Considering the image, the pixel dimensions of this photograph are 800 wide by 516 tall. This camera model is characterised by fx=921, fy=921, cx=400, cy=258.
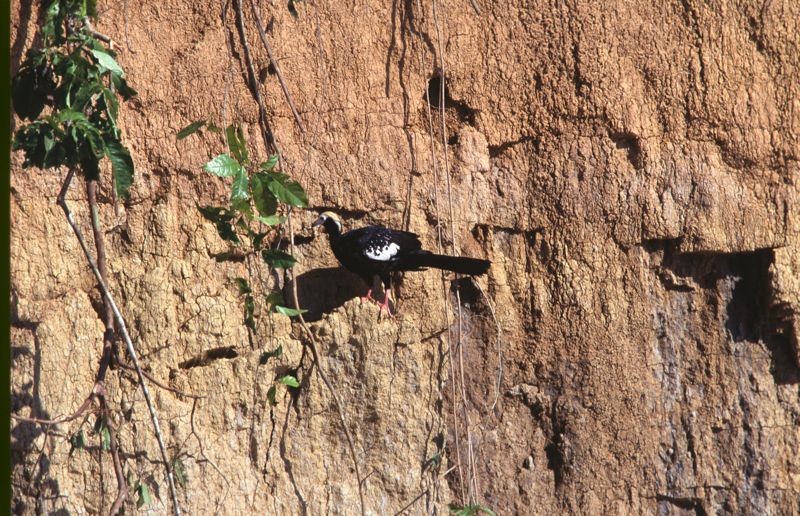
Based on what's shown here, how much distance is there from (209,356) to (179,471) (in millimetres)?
576

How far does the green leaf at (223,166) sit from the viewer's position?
392cm

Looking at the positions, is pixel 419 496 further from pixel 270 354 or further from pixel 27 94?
pixel 27 94

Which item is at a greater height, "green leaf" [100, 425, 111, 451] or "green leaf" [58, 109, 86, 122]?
"green leaf" [58, 109, 86, 122]

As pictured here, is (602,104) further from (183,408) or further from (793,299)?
(183,408)

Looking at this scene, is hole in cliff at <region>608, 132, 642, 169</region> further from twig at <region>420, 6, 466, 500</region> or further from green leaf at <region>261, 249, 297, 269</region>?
green leaf at <region>261, 249, 297, 269</region>

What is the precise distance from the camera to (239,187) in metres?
3.98

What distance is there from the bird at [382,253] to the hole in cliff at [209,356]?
2.37ft

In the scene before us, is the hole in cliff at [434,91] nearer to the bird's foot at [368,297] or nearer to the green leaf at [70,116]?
the bird's foot at [368,297]

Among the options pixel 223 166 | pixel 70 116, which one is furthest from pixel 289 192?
pixel 70 116

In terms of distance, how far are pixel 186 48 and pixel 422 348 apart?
6.47ft

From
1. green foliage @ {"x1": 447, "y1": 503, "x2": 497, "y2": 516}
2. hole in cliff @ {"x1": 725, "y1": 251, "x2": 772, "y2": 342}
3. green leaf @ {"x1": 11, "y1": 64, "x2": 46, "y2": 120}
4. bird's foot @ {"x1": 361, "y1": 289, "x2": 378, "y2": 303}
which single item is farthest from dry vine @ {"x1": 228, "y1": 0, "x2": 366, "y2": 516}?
hole in cliff @ {"x1": 725, "y1": 251, "x2": 772, "y2": 342}

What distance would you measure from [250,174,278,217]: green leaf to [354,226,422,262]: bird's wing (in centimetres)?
63

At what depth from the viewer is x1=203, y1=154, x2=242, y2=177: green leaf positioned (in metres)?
3.92

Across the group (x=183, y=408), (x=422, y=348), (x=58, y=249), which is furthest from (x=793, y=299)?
(x=58, y=249)
